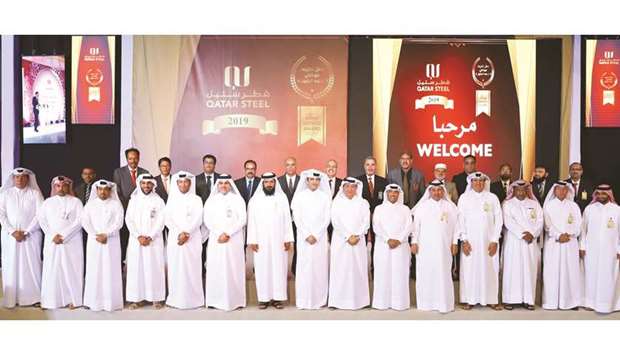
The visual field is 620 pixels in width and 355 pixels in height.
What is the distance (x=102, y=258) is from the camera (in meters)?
8.60

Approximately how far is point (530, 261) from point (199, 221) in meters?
3.49

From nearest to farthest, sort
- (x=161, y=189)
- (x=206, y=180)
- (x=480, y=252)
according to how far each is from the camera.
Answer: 1. (x=480, y=252)
2. (x=161, y=189)
3. (x=206, y=180)

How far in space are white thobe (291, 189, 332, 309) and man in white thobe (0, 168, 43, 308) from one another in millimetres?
2754

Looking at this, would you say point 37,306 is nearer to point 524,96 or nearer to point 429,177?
point 429,177

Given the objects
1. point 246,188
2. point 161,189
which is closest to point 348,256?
point 246,188

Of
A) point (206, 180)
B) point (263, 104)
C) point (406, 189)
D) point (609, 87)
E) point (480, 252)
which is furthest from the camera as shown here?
point (263, 104)

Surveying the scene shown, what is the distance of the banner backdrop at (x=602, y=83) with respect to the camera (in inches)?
367

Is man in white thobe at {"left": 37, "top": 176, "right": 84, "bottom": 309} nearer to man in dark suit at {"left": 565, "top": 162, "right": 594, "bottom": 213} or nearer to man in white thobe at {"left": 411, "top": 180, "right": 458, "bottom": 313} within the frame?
man in white thobe at {"left": 411, "top": 180, "right": 458, "bottom": 313}

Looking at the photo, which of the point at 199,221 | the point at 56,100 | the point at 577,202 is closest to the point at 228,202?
the point at 199,221

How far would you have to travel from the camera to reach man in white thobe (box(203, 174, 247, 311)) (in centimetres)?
864

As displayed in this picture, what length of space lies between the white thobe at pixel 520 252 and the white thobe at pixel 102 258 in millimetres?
4062

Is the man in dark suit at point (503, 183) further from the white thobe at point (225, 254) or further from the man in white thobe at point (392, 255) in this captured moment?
the white thobe at point (225, 254)

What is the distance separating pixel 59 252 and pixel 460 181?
439 centimetres

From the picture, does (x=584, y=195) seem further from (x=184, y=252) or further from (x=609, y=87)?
(x=184, y=252)
